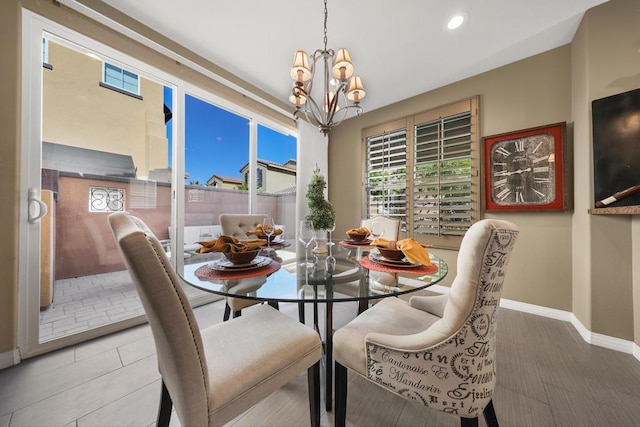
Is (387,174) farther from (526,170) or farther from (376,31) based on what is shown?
(376,31)

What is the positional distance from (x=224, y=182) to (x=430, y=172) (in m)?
2.79

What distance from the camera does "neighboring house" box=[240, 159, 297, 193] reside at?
10.8 feet

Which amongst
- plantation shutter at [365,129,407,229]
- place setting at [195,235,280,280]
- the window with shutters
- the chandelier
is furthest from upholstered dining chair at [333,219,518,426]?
plantation shutter at [365,129,407,229]

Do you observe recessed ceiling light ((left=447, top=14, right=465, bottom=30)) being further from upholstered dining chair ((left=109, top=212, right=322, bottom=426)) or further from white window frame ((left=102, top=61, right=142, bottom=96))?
white window frame ((left=102, top=61, right=142, bottom=96))

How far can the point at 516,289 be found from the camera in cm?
245

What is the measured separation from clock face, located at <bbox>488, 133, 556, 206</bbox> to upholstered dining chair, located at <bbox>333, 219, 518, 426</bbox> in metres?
2.24

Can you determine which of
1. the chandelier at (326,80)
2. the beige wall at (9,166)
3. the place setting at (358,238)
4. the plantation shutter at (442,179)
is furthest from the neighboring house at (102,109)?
the plantation shutter at (442,179)

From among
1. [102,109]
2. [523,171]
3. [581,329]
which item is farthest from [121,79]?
[581,329]

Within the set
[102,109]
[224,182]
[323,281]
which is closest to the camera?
[323,281]

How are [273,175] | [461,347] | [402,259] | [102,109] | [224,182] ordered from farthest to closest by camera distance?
[273,175] < [224,182] < [102,109] < [402,259] < [461,347]

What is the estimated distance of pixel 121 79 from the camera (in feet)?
7.22

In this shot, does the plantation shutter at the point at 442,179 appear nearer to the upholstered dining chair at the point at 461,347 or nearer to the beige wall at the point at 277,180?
the beige wall at the point at 277,180

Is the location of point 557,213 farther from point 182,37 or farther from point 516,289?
point 182,37

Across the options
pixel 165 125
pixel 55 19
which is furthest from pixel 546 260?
pixel 55 19
